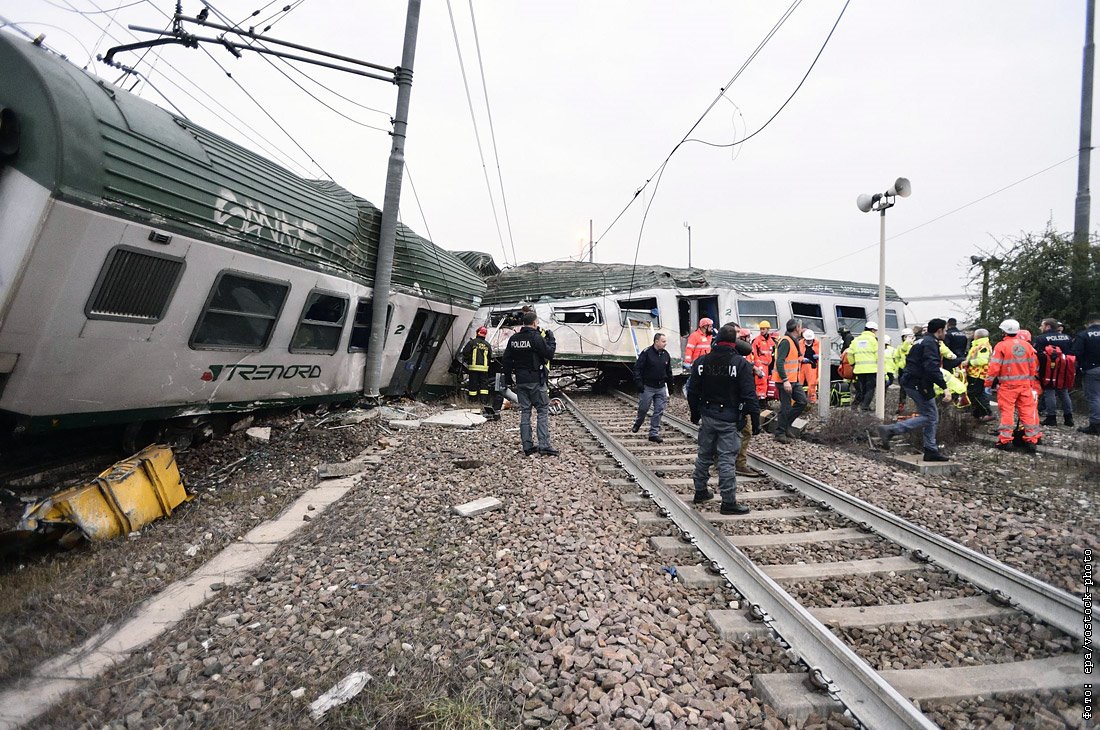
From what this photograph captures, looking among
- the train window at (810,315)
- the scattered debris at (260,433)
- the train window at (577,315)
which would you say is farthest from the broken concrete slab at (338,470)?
the train window at (810,315)

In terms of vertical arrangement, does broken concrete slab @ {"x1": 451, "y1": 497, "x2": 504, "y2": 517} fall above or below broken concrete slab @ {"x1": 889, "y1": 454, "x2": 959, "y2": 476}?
below

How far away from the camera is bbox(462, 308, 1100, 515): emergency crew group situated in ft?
16.2

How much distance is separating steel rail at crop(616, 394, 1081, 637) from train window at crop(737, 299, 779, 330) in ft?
32.3

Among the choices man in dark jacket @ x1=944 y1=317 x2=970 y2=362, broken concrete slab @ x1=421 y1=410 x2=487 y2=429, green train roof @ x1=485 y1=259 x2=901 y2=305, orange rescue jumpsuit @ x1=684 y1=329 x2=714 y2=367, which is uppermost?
green train roof @ x1=485 y1=259 x2=901 y2=305

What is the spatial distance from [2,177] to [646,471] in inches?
242

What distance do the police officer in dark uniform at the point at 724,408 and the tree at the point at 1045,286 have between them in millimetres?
10868

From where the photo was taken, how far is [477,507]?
4.66 meters

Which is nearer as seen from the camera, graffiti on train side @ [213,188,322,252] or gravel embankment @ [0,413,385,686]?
gravel embankment @ [0,413,385,686]

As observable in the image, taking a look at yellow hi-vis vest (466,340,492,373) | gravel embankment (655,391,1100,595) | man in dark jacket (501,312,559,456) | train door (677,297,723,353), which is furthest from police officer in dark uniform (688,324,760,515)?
train door (677,297,723,353)

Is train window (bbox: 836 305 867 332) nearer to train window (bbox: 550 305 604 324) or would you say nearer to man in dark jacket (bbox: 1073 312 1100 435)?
train window (bbox: 550 305 604 324)

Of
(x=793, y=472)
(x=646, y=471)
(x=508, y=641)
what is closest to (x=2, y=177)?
(x=508, y=641)

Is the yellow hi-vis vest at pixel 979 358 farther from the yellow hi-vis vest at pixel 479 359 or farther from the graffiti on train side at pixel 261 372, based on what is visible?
the graffiti on train side at pixel 261 372

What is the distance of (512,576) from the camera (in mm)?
3430

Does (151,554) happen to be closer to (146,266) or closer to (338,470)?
(338,470)
